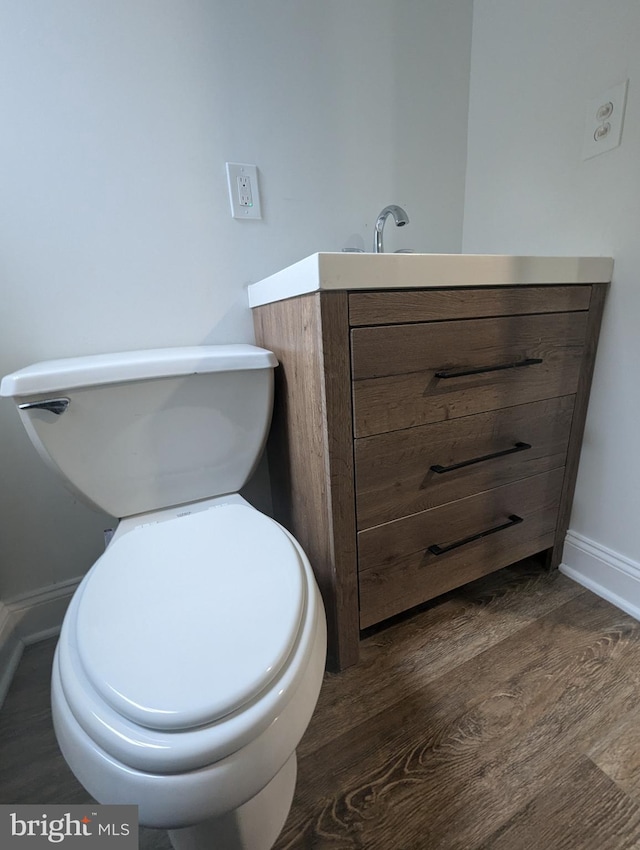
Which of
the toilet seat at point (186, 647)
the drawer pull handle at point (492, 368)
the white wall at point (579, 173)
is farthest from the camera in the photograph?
the white wall at point (579, 173)

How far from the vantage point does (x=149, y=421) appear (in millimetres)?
759

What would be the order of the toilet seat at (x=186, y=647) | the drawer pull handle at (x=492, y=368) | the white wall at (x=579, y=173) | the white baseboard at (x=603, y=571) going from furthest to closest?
1. the white baseboard at (x=603, y=571)
2. the white wall at (x=579, y=173)
3. the drawer pull handle at (x=492, y=368)
4. the toilet seat at (x=186, y=647)

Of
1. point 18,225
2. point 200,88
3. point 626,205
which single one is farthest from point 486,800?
point 200,88

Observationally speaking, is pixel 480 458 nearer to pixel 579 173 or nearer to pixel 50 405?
pixel 579 173

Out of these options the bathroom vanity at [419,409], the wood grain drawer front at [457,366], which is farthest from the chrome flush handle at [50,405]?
the wood grain drawer front at [457,366]

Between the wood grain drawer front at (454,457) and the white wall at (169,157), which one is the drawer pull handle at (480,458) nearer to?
the wood grain drawer front at (454,457)

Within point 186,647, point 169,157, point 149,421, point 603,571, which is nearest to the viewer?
point 186,647

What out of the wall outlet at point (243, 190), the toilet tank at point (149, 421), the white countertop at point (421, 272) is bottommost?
the toilet tank at point (149, 421)

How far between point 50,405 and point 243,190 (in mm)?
681

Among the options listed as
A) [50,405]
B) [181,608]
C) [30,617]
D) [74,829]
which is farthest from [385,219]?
[30,617]

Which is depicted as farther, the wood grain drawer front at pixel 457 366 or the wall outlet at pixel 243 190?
the wall outlet at pixel 243 190

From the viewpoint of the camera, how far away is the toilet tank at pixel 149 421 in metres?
0.68

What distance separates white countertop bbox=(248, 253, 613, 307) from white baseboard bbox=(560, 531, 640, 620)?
2.31ft

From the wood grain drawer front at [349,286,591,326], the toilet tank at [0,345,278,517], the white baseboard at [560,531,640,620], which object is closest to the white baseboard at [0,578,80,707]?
the toilet tank at [0,345,278,517]
